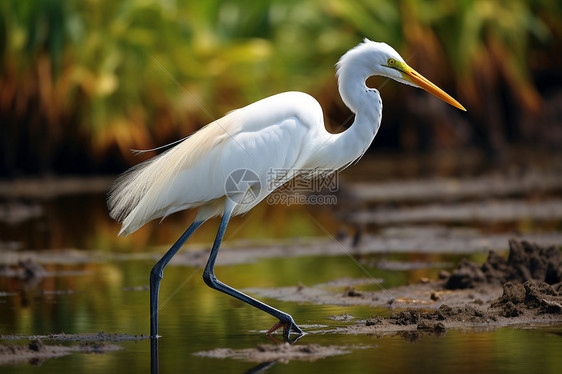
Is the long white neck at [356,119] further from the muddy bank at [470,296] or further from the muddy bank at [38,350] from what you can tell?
the muddy bank at [38,350]

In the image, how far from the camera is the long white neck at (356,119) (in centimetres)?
620

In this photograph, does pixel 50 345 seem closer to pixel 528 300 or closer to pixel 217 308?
pixel 217 308

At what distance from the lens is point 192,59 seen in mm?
16844

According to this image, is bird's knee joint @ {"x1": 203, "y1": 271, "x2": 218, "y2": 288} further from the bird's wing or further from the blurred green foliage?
the blurred green foliage

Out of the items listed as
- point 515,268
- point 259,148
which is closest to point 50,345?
point 259,148

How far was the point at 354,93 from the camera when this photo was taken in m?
6.22

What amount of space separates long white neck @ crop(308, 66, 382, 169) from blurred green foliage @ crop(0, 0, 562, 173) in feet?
32.6

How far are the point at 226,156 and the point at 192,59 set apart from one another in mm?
10956

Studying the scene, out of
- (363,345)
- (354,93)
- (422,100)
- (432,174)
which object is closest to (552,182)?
(432,174)

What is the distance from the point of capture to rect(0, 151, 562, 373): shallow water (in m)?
4.69

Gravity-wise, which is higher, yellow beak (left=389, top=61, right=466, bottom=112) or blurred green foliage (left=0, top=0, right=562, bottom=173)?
blurred green foliage (left=0, top=0, right=562, bottom=173)

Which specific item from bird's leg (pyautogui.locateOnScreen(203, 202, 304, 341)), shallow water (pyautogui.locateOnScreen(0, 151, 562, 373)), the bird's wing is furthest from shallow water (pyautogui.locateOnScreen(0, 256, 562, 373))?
the bird's wing

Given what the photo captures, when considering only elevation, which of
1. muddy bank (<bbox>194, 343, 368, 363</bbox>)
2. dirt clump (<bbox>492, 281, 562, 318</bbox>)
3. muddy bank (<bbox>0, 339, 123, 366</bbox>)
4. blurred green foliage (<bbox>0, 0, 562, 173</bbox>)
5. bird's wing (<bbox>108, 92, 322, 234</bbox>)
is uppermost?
blurred green foliage (<bbox>0, 0, 562, 173</bbox>)

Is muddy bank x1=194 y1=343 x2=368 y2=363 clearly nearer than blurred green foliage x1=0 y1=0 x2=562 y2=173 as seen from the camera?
Yes
